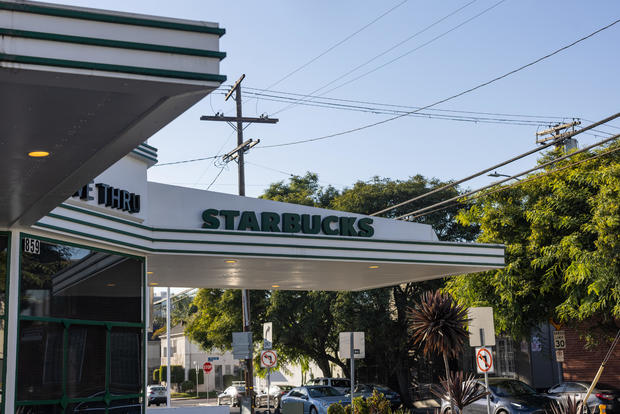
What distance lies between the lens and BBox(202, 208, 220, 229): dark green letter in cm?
1688

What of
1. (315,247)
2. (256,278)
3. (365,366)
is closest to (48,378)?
(315,247)

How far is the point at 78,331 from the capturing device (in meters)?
12.7

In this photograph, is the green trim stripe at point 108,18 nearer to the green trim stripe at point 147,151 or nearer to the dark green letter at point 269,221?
the green trim stripe at point 147,151

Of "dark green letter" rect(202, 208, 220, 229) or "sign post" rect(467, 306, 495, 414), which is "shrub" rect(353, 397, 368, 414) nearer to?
"sign post" rect(467, 306, 495, 414)

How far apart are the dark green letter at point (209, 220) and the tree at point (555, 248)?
951cm

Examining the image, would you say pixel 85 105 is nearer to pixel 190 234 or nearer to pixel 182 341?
pixel 190 234

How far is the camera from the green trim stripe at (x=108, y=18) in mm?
5715

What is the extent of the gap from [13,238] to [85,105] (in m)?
5.89

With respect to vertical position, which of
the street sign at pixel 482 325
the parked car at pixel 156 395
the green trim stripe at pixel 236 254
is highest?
the green trim stripe at pixel 236 254

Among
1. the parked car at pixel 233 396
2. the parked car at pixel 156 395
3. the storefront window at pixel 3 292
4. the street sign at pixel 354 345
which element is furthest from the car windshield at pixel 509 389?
the parked car at pixel 156 395

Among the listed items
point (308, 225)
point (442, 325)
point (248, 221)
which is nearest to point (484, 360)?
point (442, 325)

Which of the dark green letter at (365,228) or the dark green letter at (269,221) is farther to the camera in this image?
the dark green letter at (365,228)

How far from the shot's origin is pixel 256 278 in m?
21.2

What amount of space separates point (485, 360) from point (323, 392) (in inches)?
539
